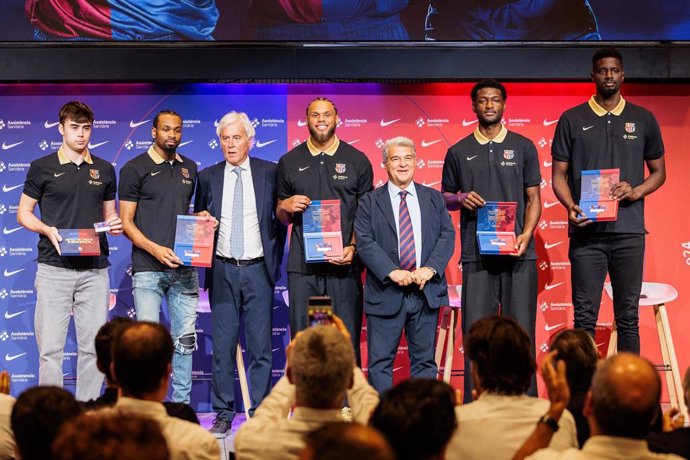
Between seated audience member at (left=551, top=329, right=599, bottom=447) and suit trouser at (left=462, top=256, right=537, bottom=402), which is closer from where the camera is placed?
seated audience member at (left=551, top=329, right=599, bottom=447)

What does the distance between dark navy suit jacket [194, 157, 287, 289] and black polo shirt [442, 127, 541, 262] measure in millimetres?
1241

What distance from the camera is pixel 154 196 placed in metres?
5.73

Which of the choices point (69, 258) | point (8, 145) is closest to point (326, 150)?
point (69, 258)

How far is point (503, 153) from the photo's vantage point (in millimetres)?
5613

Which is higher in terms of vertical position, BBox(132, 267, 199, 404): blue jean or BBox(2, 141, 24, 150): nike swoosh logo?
BBox(2, 141, 24, 150): nike swoosh logo

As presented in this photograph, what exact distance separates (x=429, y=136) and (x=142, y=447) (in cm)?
532

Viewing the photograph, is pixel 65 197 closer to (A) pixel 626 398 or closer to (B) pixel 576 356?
(B) pixel 576 356

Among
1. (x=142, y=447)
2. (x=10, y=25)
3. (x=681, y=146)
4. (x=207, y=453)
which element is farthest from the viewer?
(x=681, y=146)

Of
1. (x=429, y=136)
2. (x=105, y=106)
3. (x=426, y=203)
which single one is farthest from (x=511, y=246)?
(x=105, y=106)

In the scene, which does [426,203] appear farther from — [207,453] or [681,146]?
[207,453]

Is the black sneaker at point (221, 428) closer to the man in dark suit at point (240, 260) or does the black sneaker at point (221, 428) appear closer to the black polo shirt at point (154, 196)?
the man in dark suit at point (240, 260)

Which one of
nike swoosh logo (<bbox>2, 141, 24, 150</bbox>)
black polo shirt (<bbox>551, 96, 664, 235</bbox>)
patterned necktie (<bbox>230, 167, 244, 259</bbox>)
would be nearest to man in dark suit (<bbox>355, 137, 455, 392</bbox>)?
patterned necktie (<bbox>230, 167, 244, 259</bbox>)

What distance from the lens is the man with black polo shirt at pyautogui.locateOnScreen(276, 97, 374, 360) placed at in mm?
5562

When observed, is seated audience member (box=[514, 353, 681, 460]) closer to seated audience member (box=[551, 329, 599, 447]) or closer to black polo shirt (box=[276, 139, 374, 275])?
seated audience member (box=[551, 329, 599, 447])
